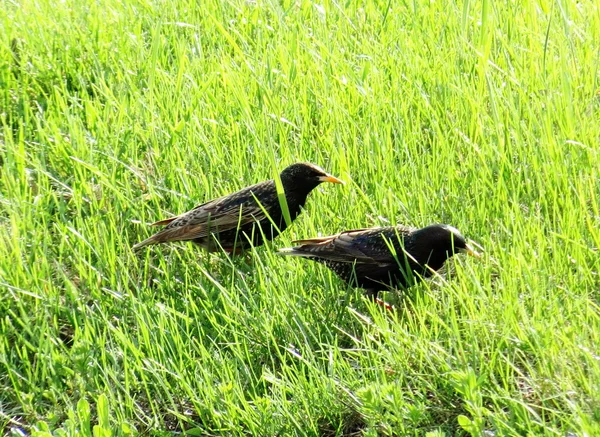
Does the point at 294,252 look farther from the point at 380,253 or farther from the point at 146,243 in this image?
the point at 146,243

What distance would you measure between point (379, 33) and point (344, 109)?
3.67 ft

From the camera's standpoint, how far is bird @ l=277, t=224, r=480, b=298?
5027 mm

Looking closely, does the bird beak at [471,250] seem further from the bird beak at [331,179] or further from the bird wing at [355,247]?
the bird beak at [331,179]

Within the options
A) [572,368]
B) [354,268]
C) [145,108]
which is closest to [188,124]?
[145,108]

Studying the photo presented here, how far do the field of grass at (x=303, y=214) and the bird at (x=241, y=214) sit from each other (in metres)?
0.13

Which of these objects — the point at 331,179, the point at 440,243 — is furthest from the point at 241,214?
the point at 440,243

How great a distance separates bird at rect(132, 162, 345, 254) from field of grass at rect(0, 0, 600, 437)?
0.42 feet

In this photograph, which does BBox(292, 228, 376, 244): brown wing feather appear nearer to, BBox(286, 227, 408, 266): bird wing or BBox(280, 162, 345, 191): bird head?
BBox(286, 227, 408, 266): bird wing

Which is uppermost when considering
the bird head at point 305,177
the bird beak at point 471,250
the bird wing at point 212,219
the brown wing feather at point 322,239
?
the bird head at point 305,177

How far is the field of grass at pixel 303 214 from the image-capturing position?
432 centimetres

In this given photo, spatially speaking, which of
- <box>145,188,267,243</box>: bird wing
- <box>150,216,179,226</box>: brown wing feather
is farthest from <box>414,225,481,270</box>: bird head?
<box>150,216,179,226</box>: brown wing feather

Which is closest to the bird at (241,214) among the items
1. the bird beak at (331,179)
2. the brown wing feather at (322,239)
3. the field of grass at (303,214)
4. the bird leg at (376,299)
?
the bird beak at (331,179)

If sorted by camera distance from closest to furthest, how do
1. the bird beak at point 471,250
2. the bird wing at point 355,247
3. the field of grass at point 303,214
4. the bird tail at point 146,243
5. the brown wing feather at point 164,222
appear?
the field of grass at point 303,214 < the bird beak at point 471,250 < the bird wing at point 355,247 < the bird tail at point 146,243 < the brown wing feather at point 164,222

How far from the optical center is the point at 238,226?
541cm
